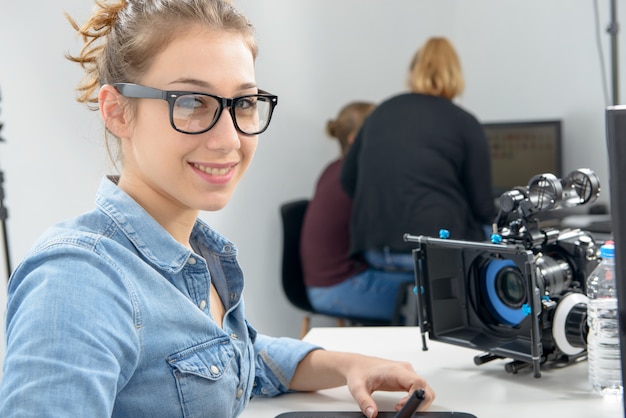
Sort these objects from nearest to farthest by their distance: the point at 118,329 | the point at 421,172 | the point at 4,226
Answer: the point at 118,329, the point at 4,226, the point at 421,172

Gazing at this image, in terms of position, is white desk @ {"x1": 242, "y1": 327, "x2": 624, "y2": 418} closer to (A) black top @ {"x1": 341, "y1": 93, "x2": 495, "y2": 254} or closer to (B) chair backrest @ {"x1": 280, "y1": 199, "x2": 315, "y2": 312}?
(A) black top @ {"x1": 341, "y1": 93, "x2": 495, "y2": 254}

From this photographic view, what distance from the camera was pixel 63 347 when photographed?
879mm

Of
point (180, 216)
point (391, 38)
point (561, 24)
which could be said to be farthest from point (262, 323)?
point (180, 216)

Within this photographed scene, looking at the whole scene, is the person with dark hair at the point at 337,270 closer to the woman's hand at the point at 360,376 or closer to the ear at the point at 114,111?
the woman's hand at the point at 360,376

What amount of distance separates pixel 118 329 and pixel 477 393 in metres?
0.67

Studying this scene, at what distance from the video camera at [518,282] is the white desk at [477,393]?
0.03m

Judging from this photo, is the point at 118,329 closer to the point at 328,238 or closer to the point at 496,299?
the point at 496,299

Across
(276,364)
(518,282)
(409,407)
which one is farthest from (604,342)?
(276,364)

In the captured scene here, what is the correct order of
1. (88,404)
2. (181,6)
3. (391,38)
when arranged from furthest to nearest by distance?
(391,38) → (181,6) → (88,404)

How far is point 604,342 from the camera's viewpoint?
133cm

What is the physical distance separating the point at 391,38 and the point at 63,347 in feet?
11.7

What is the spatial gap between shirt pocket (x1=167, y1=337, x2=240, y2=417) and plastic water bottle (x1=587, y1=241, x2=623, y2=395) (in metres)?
0.60

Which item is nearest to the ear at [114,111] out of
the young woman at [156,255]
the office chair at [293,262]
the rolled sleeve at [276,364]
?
the young woman at [156,255]

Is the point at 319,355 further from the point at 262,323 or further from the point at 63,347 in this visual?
the point at 262,323
